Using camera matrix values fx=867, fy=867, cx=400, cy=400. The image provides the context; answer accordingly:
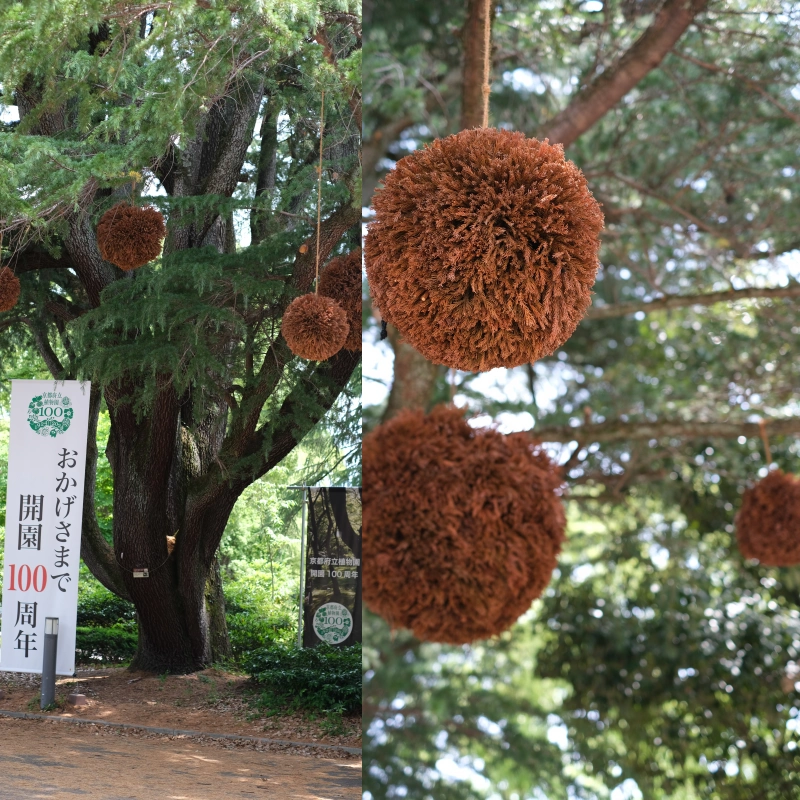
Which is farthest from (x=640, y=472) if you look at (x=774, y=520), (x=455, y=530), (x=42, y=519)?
(x=42, y=519)

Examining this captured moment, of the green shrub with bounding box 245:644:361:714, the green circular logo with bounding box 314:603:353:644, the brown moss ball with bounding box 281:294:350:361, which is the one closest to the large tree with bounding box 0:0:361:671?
the green shrub with bounding box 245:644:361:714

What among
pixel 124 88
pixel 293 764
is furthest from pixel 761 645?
pixel 124 88

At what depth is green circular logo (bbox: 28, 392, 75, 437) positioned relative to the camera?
333 cm

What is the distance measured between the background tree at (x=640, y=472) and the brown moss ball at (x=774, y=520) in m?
0.83

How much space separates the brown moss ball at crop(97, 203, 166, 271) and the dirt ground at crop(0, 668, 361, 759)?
62.2 inches

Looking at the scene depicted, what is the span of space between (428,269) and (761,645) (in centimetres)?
253

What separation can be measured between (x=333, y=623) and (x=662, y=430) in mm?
1521

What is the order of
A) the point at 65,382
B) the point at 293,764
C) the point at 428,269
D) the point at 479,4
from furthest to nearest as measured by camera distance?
1. the point at 65,382
2. the point at 293,764
3. the point at 479,4
4. the point at 428,269

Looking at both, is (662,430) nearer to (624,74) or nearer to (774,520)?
(774,520)

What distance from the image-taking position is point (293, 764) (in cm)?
313

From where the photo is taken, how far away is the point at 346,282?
123 inches

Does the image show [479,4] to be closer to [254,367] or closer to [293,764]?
[254,367]

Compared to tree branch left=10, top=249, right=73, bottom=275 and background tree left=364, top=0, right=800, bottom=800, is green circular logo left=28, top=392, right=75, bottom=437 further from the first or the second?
background tree left=364, top=0, right=800, bottom=800

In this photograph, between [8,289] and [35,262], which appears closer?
[8,289]
